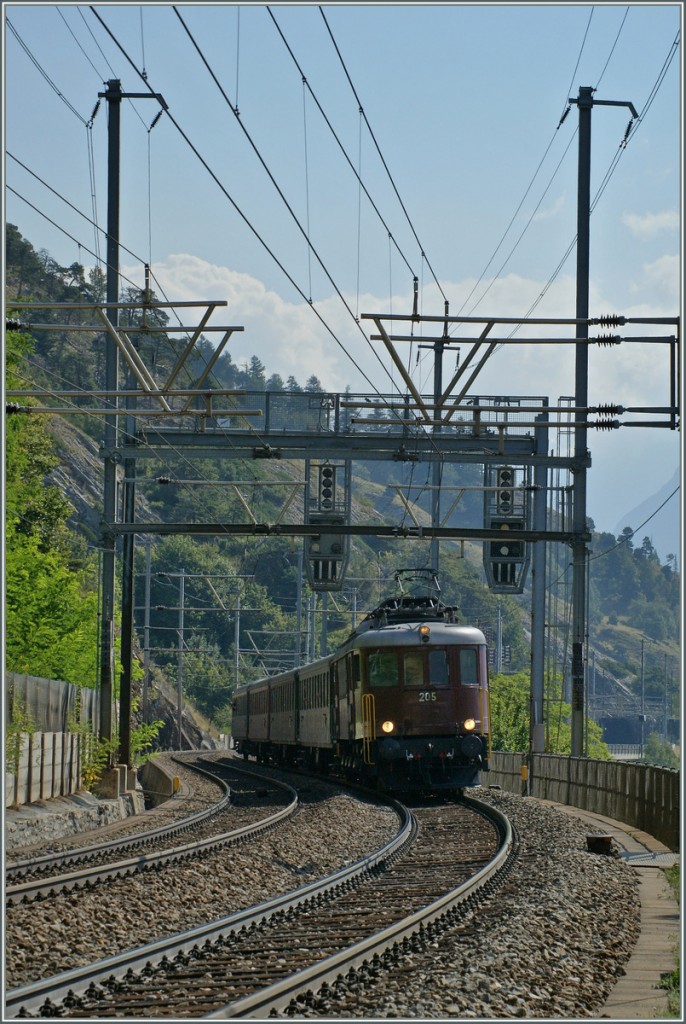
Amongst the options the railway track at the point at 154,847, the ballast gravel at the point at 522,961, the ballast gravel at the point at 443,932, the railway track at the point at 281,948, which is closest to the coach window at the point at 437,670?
the railway track at the point at 154,847

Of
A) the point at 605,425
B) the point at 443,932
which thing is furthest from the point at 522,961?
the point at 605,425

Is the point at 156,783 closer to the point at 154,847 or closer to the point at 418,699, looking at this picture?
the point at 418,699

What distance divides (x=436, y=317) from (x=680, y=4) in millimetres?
6024

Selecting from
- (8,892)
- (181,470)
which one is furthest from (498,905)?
(181,470)

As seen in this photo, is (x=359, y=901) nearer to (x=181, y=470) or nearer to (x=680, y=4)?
(x=680, y=4)

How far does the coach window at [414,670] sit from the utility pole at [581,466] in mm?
3259

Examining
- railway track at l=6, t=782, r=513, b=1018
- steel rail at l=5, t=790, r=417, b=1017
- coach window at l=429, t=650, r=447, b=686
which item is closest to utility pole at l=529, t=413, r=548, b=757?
coach window at l=429, t=650, r=447, b=686

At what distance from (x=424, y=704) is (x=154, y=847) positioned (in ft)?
25.0

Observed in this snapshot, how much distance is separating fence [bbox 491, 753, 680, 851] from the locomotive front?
1783mm

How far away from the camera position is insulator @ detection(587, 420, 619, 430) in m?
19.1

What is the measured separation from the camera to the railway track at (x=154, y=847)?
12703 mm

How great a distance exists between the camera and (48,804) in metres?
22.2

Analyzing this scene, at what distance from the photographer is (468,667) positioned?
79.1 ft

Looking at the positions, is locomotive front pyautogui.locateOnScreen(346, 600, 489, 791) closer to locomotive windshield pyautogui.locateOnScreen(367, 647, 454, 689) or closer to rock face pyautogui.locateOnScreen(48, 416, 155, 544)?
locomotive windshield pyautogui.locateOnScreen(367, 647, 454, 689)
